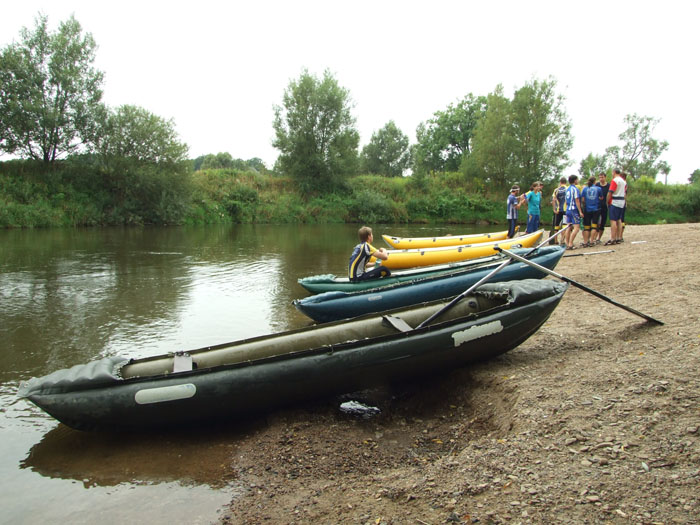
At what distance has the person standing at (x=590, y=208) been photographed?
11578 millimetres

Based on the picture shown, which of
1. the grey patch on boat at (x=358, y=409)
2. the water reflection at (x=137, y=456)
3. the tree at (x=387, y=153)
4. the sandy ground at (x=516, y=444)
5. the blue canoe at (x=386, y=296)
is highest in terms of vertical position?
the tree at (x=387, y=153)

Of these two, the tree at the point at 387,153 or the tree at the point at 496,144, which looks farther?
the tree at the point at 387,153

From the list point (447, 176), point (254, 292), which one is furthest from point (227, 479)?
point (447, 176)

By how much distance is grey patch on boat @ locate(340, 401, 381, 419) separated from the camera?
4.50 metres

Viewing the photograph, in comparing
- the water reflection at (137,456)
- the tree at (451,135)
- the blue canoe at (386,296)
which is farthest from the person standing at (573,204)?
the tree at (451,135)

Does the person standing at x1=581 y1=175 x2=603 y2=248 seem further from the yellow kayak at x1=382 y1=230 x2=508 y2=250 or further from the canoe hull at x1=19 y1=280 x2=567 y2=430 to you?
the canoe hull at x1=19 y1=280 x2=567 y2=430

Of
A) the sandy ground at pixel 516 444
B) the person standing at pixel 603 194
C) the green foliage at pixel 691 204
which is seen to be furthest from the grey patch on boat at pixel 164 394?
the green foliage at pixel 691 204

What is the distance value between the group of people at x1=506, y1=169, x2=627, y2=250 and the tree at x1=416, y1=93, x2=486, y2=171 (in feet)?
137

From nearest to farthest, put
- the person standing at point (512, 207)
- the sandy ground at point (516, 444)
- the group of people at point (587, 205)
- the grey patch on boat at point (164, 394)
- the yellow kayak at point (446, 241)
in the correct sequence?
the sandy ground at point (516, 444)
the grey patch on boat at point (164, 394)
the group of people at point (587, 205)
the yellow kayak at point (446, 241)
the person standing at point (512, 207)

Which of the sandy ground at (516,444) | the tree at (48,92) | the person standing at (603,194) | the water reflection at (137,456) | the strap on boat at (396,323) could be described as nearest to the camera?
the sandy ground at (516,444)

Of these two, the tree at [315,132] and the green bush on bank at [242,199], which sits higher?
the tree at [315,132]

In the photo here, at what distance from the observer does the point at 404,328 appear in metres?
4.82

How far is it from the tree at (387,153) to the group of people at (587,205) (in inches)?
1961

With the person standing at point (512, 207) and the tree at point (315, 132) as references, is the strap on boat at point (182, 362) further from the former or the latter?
the tree at point (315, 132)
